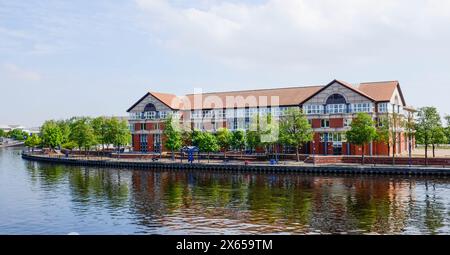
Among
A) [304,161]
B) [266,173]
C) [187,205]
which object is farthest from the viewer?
[304,161]

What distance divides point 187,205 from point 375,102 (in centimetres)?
6057

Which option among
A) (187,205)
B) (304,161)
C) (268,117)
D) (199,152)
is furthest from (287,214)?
(199,152)

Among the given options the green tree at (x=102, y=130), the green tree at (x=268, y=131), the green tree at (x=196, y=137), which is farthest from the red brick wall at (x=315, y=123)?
the green tree at (x=102, y=130)

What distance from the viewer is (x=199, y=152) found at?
110 metres

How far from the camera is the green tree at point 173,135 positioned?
348 feet

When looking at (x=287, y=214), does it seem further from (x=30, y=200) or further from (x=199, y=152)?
(x=199, y=152)

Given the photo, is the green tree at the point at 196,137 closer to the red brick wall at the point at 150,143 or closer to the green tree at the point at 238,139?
the green tree at the point at 238,139

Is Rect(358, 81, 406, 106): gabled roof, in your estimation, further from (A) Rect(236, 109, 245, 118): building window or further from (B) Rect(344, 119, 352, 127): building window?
(A) Rect(236, 109, 245, 118): building window

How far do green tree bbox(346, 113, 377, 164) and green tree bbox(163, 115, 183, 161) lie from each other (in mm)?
40089

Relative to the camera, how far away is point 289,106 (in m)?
107

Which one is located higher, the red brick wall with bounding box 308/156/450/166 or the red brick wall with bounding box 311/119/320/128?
the red brick wall with bounding box 311/119/320/128

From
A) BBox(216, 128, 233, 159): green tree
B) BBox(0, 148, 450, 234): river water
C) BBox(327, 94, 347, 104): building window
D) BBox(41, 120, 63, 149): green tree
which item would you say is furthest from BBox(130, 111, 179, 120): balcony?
BBox(0, 148, 450, 234): river water

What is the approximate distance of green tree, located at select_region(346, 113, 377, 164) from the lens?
83.2m

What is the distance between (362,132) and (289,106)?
2587 cm
